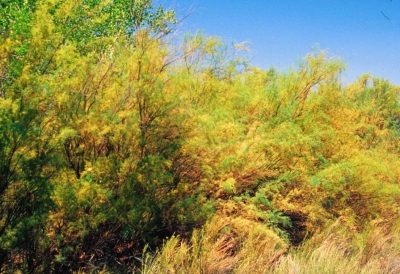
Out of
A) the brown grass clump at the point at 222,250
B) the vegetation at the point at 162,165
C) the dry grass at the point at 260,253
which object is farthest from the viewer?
Result: the dry grass at the point at 260,253

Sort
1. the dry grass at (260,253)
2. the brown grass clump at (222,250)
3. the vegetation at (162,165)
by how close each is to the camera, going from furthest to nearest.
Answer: the dry grass at (260,253) < the brown grass clump at (222,250) < the vegetation at (162,165)

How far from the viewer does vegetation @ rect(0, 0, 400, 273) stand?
4887mm

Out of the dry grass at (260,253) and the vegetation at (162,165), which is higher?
the vegetation at (162,165)

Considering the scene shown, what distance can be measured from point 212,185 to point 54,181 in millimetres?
3135

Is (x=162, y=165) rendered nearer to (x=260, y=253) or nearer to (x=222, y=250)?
(x=222, y=250)

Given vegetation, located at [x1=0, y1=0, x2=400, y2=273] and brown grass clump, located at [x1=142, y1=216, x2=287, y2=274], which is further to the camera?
brown grass clump, located at [x1=142, y1=216, x2=287, y2=274]

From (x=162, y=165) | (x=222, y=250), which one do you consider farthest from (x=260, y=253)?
(x=162, y=165)

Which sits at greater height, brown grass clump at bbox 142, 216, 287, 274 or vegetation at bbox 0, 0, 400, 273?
vegetation at bbox 0, 0, 400, 273

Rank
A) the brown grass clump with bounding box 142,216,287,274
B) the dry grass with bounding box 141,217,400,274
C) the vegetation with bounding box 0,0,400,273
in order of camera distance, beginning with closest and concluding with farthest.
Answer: the vegetation with bounding box 0,0,400,273
the brown grass clump with bounding box 142,216,287,274
the dry grass with bounding box 141,217,400,274

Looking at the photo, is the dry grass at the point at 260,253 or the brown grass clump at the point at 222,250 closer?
the brown grass clump at the point at 222,250

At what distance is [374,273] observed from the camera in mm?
6836

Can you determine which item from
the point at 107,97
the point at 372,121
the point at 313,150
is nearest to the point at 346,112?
the point at 313,150

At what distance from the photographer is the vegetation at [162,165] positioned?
489 cm

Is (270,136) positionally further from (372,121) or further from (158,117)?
(372,121)
